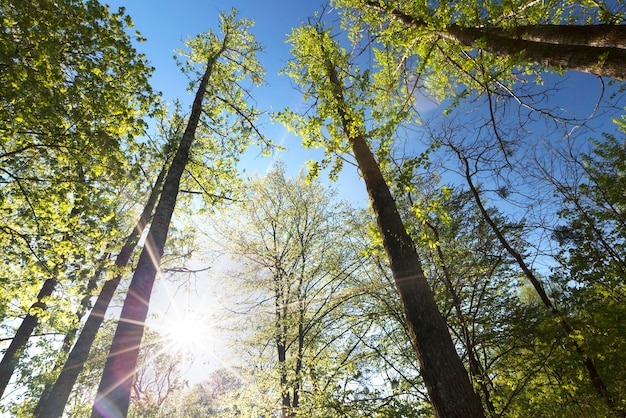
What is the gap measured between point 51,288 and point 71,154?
7181 millimetres

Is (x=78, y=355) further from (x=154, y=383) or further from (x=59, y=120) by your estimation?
(x=154, y=383)

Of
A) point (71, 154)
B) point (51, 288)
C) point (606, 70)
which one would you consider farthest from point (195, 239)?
point (606, 70)

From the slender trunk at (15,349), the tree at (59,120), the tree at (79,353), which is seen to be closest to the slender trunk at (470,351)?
the tree at (59,120)

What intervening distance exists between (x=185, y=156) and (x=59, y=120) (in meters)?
2.19

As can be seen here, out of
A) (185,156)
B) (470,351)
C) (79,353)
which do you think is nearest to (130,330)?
(185,156)

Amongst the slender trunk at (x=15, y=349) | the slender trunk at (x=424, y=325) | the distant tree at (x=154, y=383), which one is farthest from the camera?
the distant tree at (x=154, y=383)

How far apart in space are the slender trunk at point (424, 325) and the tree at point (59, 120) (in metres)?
5.70

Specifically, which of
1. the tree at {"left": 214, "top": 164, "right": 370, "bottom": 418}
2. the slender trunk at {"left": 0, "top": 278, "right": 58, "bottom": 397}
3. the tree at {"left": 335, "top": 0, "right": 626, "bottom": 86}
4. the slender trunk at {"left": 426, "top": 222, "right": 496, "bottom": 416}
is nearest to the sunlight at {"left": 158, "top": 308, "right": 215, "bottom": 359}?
the tree at {"left": 214, "top": 164, "right": 370, "bottom": 418}

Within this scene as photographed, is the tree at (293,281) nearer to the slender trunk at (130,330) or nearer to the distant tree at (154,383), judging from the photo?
the slender trunk at (130,330)

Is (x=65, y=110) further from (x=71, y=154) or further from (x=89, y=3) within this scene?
(x=89, y=3)

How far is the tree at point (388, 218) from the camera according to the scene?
2.57 m

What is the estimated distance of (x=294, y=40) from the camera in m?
7.72

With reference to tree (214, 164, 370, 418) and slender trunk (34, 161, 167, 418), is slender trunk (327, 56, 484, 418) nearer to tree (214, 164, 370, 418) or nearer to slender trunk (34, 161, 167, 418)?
tree (214, 164, 370, 418)

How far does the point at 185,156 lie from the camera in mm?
6297
